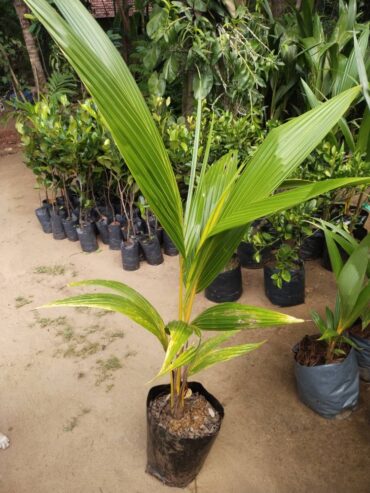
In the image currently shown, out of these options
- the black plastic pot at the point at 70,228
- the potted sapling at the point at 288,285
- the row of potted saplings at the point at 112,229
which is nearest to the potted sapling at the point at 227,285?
the potted sapling at the point at 288,285

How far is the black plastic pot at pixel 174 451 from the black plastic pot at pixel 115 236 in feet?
5.42

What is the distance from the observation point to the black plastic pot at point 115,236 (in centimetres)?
303

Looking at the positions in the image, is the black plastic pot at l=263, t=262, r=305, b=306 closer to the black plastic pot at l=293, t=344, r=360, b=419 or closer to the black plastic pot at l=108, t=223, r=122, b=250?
the black plastic pot at l=293, t=344, r=360, b=419

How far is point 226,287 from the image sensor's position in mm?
2492

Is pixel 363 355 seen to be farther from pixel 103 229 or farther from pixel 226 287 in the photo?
pixel 103 229

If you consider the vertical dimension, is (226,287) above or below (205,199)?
below

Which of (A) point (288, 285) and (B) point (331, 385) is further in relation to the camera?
(A) point (288, 285)

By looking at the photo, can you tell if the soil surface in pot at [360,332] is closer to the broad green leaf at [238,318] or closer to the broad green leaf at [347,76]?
the broad green leaf at [238,318]

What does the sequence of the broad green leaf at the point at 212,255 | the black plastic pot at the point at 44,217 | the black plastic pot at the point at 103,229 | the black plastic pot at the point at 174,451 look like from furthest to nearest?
the black plastic pot at the point at 44,217 < the black plastic pot at the point at 103,229 < the black plastic pot at the point at 174,451 < the broad green leaf at the point at 212,255

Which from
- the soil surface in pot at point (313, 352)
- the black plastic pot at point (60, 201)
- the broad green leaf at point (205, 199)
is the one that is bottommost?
the black plastic pot at point (60, 201)

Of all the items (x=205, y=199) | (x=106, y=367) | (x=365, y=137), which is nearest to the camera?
(x=205, y=199)

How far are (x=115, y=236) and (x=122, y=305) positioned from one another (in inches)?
81.0

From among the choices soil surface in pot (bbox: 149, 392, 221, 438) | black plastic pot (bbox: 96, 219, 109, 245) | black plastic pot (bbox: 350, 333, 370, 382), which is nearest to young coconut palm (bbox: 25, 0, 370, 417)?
soil surface in pot (bbox: 149, 392, 221, 438)

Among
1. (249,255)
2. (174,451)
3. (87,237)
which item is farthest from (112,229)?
(174,451)
